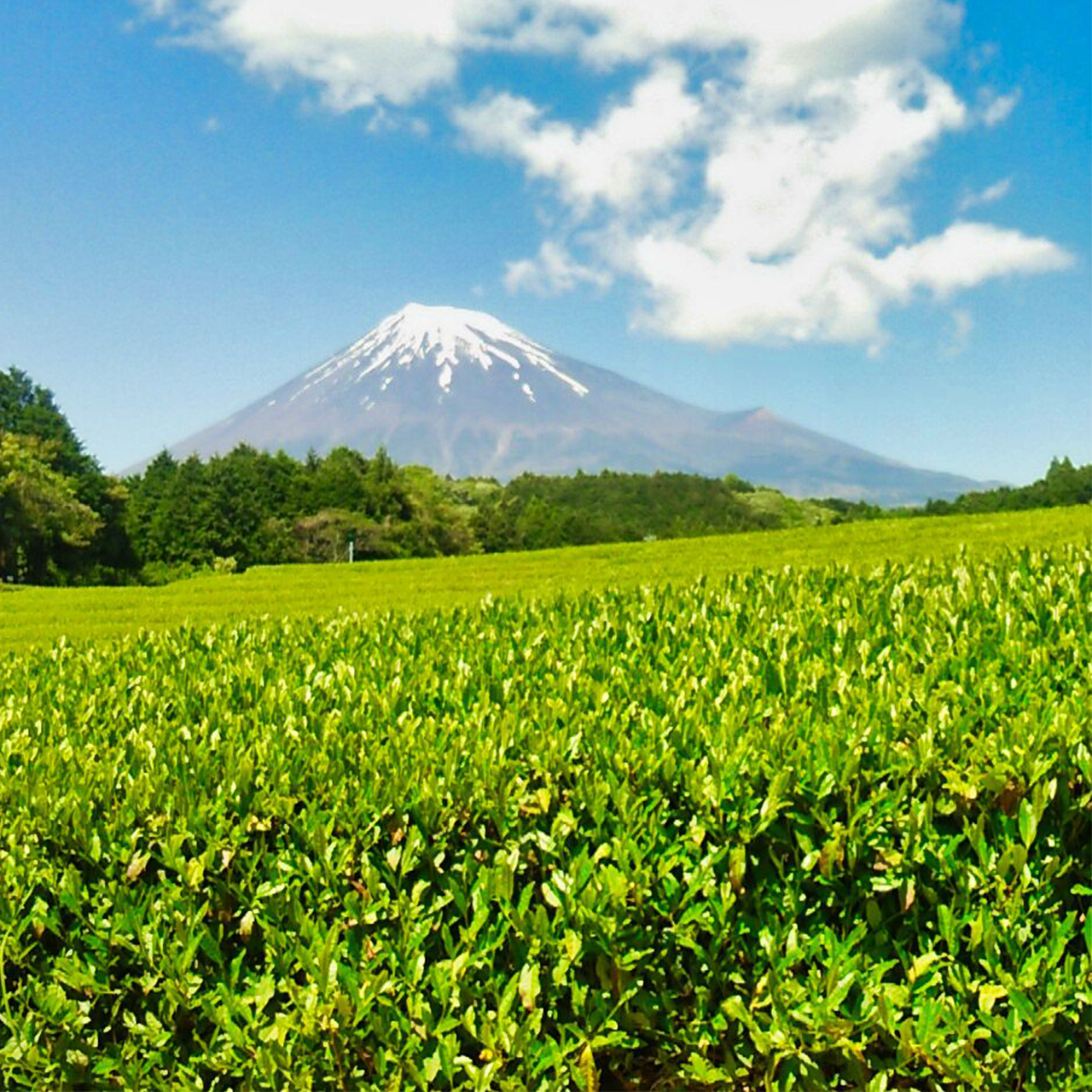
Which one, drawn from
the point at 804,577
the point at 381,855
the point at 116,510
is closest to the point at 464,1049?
the point at 381,855

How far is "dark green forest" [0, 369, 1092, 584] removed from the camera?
70.1 metres

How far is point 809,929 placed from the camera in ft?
11.9

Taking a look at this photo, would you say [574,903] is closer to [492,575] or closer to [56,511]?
[492,575]

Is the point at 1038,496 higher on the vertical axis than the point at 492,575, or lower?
higher

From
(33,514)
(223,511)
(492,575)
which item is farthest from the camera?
(223,511)

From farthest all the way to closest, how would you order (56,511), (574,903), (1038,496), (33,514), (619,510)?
(619,510) < (1038,496) < (56,511) < (33,514) < (574,903)

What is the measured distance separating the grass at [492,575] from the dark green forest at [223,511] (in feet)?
162

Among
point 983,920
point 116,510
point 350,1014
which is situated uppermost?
point 116,510

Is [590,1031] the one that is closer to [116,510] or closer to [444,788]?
[444,788]

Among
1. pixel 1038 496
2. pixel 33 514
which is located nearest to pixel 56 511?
pixel 33 514

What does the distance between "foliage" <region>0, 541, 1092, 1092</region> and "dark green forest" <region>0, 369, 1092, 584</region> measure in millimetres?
66863

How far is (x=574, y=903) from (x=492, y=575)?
659 inches

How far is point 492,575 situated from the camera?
790 inches

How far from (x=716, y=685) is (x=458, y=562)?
18.5 metres
